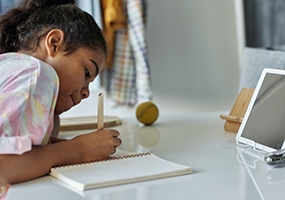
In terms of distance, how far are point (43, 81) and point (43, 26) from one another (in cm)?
25

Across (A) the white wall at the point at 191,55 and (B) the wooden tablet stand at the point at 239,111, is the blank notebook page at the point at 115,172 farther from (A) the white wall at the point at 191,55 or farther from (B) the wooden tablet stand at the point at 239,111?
(A) the white wall at the point at 191,55

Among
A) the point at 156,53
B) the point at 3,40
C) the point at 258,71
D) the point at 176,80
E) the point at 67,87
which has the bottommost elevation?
the point at 176,80

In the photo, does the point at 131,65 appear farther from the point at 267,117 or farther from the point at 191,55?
the point at 267,117

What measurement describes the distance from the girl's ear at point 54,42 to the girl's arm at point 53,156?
0.67ft

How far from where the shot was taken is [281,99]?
751 mm

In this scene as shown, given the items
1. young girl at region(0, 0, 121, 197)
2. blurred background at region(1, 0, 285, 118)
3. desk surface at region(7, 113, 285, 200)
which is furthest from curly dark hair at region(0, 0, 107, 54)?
blurred background at region(1, 0, 285, 118)

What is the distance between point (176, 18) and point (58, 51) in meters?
1.60

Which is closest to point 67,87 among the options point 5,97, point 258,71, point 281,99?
point 5,97

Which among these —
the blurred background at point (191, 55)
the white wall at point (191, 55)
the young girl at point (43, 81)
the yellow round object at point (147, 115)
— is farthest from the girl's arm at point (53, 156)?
the white wall at point (191, 55)

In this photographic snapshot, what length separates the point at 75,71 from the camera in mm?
800

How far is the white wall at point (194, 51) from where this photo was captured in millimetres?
2285

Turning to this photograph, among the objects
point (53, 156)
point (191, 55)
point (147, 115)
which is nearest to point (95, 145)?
point (53, 156)

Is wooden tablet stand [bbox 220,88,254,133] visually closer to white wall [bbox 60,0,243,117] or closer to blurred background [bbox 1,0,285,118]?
blurred background [bbox 1,0,285,118]

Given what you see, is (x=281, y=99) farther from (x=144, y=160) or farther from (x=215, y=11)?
(x=215, y=11)
